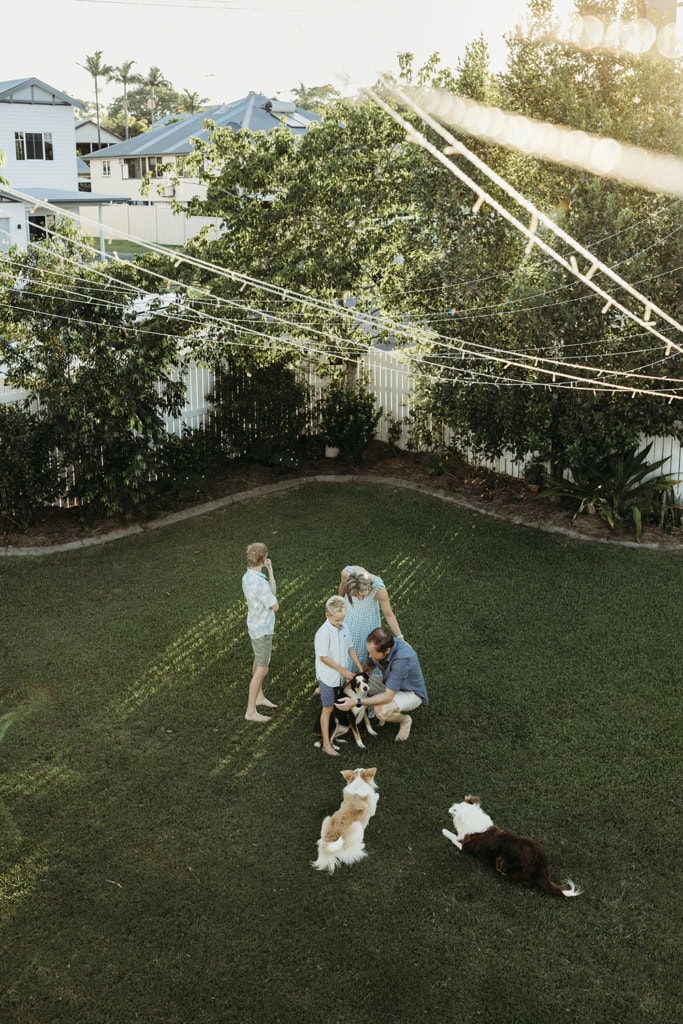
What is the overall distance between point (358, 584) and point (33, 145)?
36561mm

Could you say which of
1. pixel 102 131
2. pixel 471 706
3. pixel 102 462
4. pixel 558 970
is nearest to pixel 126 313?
pixel 102 462

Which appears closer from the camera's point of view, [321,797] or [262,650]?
[321,797]

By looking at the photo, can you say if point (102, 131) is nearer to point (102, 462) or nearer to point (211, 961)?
point (102, 462)

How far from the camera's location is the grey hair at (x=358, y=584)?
7.60 m

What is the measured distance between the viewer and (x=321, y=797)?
671 centimetres

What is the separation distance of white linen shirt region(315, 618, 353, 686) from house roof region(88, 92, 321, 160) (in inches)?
1027

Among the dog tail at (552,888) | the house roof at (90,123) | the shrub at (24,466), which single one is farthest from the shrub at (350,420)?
the house roof at (90,123)

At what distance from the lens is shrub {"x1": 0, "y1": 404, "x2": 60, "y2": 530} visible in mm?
11562

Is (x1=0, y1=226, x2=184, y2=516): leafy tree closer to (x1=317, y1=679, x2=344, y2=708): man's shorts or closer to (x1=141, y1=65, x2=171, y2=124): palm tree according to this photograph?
(x1=317, y1=679, x2=344, y2=708): man's shorts

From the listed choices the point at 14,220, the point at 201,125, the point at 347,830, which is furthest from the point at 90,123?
the point at 347,830

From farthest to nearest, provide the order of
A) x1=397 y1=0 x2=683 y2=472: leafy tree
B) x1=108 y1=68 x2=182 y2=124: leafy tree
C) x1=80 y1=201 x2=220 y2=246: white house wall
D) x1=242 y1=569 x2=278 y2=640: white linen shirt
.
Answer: x1=108 y1=68 x2=182 y2=124: leafy tree < x1=80 y1=201 x2=220 y2=246: white house wall < x1=397 y1=0 x2=683 y2=472: leafy tree < x1=242 y1=569 x2=278 y2=640: white linen shirt

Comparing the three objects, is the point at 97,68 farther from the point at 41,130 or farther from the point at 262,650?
the point at 262,650

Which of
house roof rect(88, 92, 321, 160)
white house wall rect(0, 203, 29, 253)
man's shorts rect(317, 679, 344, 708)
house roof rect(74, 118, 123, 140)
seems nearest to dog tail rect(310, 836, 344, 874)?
man's shorts rect(317, 679, 344, 708)

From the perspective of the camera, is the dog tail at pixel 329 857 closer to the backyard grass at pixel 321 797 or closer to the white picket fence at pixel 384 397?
the backyard grass at pixel 321 797
